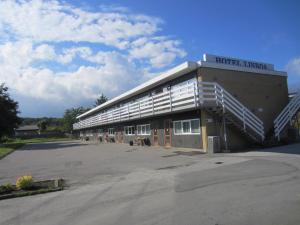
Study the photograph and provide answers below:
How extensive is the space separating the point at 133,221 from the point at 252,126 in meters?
15.9

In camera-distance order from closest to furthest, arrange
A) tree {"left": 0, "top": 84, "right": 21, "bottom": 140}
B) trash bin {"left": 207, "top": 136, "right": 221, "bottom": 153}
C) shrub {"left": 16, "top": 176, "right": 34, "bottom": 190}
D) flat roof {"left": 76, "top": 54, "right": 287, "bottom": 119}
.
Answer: shrub {"left": 16, "top": 176, "right": 34, "bottom": 190}
trash bin {"left": 207, "top": 136, "right": 221, "bottom": 153}
flat roof {"left": 76, "top": 54, "right": 287, "bottom": 119}
tree {"left": 0, "top": 84, "right": 21, "bottom": 140}

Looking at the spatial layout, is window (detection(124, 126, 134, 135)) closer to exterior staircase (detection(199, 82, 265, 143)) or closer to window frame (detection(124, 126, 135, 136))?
window frame (detection(124, 126, 135, 136))

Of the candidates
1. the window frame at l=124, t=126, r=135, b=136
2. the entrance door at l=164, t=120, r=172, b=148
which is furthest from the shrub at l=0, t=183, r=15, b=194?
the window frame at l=124, t=126, r=135, b=136

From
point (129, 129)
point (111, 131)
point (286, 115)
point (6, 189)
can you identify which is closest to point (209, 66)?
point (286, 115)

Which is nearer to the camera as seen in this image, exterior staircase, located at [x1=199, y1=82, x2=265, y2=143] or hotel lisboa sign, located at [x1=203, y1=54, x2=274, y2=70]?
exterior staircase, located at [x1=199, y1=82, x2=265, y2=143]

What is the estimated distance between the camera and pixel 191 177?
35.6 feet

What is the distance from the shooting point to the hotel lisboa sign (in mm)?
21652

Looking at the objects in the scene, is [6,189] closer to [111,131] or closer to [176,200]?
[176,200]

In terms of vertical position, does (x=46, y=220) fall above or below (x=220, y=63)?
below

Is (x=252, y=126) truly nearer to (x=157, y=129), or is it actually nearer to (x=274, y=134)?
(x=274, y=134)

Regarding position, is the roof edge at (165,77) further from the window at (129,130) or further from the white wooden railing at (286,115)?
the white wooden railing at (286,115)

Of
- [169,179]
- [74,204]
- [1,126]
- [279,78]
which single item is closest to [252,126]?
[279,78]

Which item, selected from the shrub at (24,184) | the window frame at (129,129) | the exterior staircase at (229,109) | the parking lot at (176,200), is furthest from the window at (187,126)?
the shrub at (24,184)

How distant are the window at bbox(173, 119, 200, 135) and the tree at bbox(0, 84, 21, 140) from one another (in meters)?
39.8
